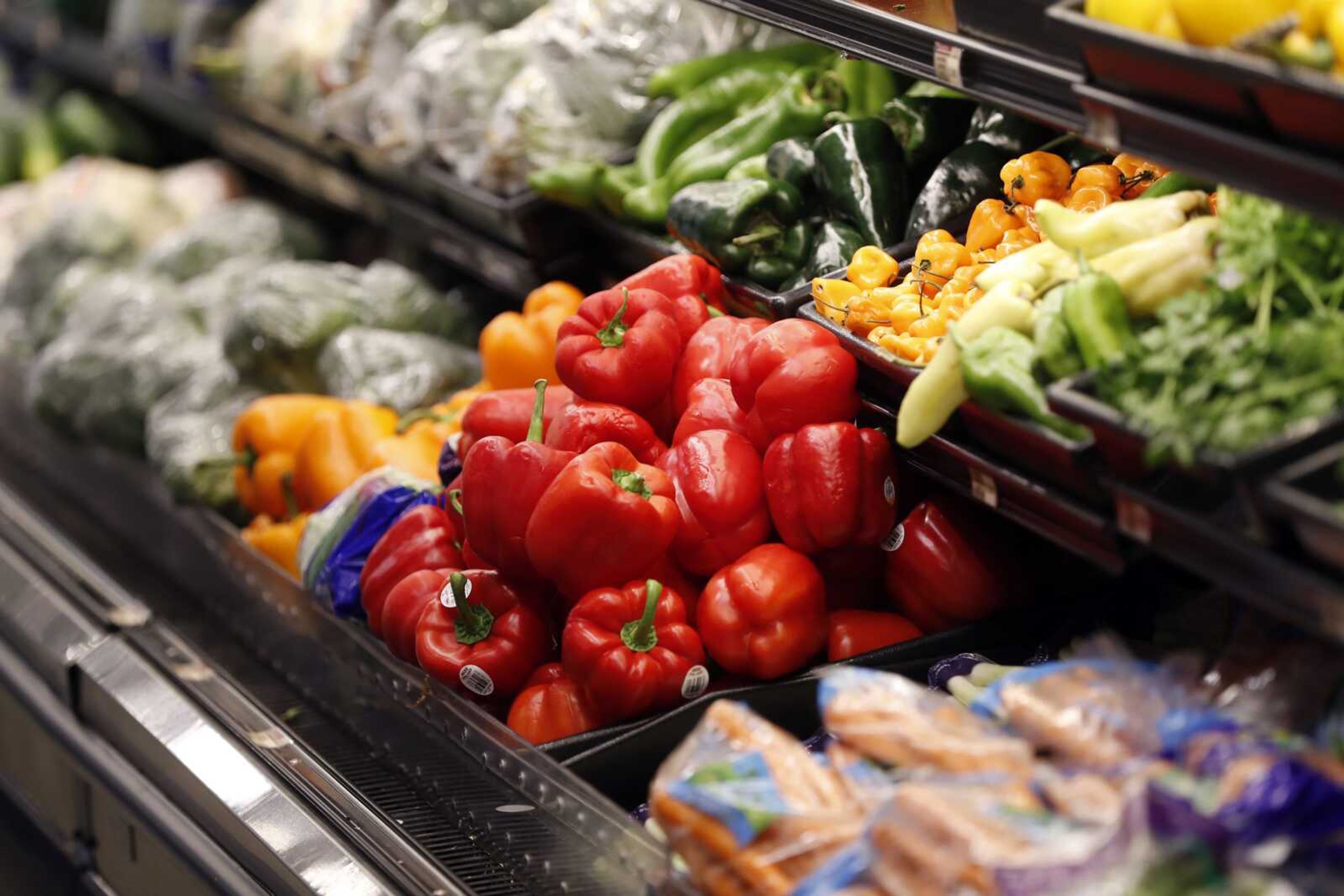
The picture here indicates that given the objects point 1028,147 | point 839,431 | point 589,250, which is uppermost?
point 1028,147

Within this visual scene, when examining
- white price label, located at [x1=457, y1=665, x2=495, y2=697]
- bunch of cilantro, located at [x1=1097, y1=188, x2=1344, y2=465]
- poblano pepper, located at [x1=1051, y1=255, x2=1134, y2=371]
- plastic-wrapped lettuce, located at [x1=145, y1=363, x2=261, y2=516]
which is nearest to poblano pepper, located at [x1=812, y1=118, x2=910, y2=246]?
poblano pepper, located at [x1=1051, y1=255, x2=1134, y2=371]

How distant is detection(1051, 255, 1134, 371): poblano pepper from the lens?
1.84m

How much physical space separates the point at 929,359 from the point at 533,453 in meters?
0.68

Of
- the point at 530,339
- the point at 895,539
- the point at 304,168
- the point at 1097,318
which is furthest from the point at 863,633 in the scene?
the point at 304,168

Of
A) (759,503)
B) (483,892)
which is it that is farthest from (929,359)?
(483,892)

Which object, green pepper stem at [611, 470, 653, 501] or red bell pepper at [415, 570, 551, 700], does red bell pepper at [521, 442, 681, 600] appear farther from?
red bell pepper at [415, 570, 551, 700]

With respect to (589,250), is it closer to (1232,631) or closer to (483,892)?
(483,892)

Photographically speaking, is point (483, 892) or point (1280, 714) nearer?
point (1280, 714)

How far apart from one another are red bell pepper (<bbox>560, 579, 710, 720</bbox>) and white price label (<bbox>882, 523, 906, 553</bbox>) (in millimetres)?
381

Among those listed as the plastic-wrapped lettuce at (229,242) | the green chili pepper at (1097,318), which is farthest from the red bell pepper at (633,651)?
the plastic-wrapped lettuce at (229,242)

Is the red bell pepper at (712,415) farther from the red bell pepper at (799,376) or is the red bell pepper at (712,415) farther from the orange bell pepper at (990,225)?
the orange bell pepper at (990,225)

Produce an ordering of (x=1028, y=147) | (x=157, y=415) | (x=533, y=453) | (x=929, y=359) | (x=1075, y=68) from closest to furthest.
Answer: (x=1075, y=68) < (x=929, y=359) < (x=533, y=453) < (x=1028, y=147) < (x=157, y=415)

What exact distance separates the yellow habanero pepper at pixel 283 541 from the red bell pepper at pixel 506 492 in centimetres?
89

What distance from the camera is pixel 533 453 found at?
239 cm
